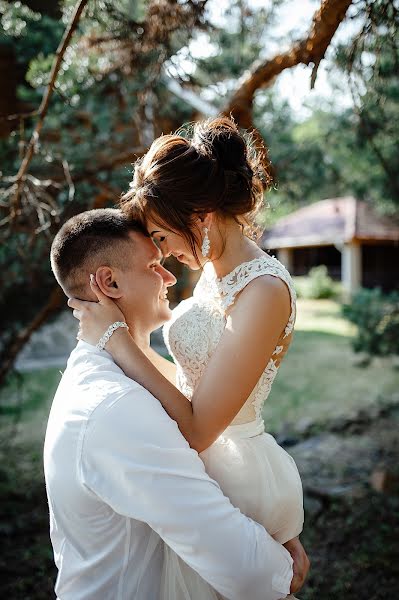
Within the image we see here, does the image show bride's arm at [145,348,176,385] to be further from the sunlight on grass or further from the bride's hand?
the sunlight on grass

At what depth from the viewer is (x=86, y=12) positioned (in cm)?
393

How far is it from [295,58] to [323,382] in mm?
9012

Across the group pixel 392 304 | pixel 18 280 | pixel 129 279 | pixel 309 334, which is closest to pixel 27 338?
pixel 18 280

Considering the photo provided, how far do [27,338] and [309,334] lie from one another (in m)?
14.0

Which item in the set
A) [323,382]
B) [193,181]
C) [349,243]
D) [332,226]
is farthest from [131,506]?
[332,226]

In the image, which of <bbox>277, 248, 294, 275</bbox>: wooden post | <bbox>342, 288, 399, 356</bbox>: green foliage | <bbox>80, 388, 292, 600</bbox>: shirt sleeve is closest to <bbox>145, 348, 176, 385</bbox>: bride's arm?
<bbox>80, 388, 292, 600</bbox>: shirt sleeve

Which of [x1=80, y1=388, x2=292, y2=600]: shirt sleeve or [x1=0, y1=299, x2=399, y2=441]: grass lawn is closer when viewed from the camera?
[x1=80, y1=388, x2=292, y2=600]: shirt sleeve

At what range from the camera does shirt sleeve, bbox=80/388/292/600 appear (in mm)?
1688

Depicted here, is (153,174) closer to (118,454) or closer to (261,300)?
(261,300)

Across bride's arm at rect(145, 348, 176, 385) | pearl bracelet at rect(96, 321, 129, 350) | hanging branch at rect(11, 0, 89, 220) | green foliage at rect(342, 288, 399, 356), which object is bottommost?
green foliage at rect(342, 288, 399, 356)

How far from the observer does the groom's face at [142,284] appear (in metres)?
2.14

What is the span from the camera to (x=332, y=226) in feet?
90.9

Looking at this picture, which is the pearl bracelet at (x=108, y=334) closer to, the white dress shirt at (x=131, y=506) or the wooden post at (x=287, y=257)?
the white dress shirt at (x=131, y=506)

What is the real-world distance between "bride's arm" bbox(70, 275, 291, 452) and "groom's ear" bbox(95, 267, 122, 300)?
0.16 m
